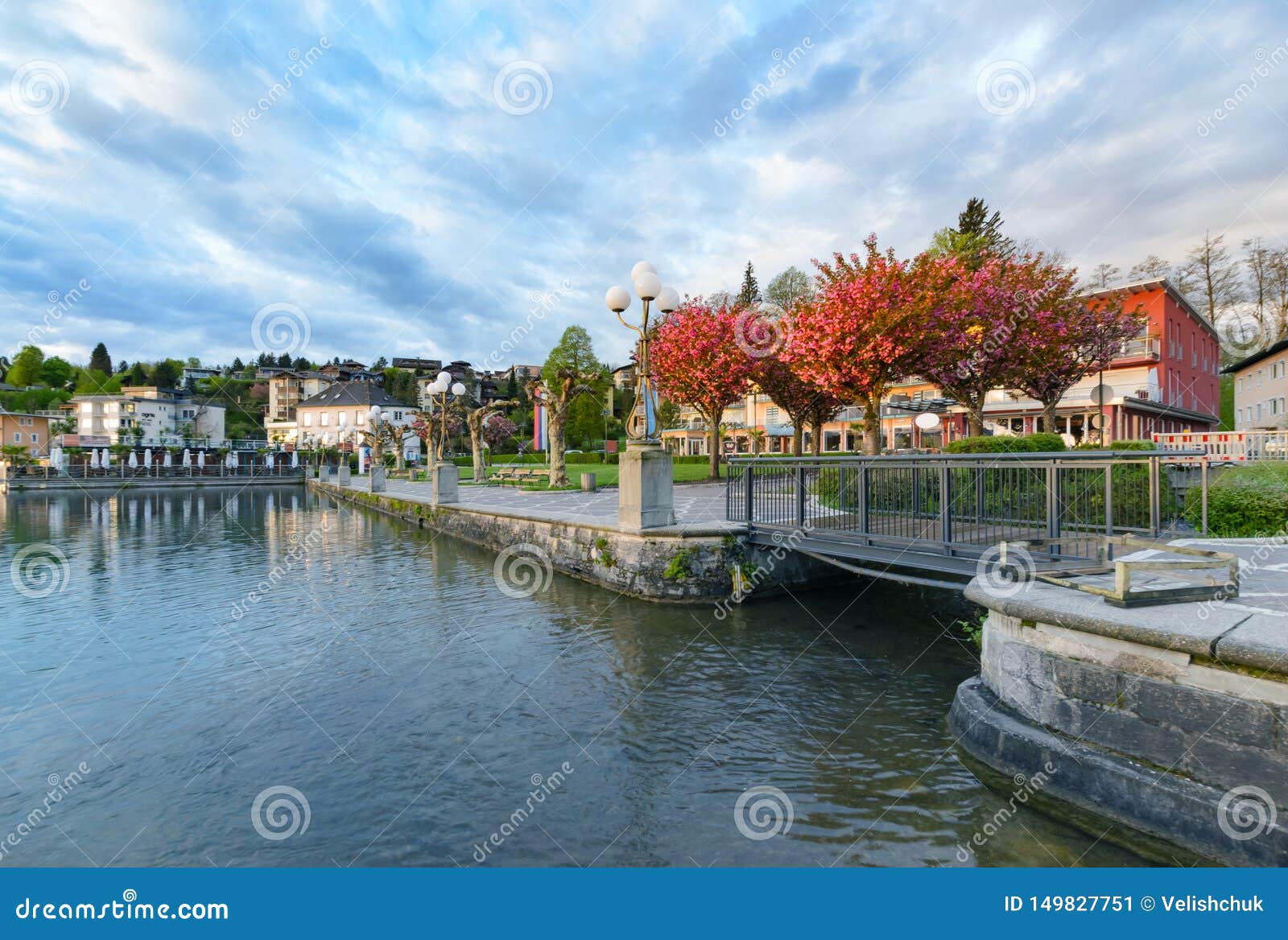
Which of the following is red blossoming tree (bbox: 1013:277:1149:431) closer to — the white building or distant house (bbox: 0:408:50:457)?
the white building

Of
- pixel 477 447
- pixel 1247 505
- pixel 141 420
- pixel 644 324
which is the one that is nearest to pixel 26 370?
pixel 141 420

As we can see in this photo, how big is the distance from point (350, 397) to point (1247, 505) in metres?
88.2

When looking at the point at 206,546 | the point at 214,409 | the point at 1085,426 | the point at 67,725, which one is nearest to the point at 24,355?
the point at 214,409

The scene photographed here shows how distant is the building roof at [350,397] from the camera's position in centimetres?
8131

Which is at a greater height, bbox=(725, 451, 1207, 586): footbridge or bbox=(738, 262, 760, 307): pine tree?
bbox=(738, 262, 760, 307): pine tree

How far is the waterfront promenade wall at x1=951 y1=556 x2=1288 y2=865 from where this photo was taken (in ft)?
11.2

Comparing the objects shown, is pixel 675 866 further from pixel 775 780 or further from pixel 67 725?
pixel 67 725

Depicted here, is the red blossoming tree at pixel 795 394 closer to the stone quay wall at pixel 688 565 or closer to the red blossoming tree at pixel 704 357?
the red blossoming tree at pixel 704 357

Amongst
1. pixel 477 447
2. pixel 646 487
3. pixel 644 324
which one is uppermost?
pixel 644 324

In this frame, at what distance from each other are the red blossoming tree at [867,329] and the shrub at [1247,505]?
769 centimetres

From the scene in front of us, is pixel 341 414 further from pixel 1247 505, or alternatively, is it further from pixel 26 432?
pixel 1247 505

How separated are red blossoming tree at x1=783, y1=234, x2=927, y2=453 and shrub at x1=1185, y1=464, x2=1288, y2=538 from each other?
769cm

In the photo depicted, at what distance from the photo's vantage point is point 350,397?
270 ft

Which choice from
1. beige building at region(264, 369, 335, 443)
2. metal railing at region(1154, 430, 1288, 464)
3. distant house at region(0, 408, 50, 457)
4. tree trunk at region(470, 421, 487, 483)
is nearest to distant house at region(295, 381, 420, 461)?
beige building at region(264, 369, 335, 443)
